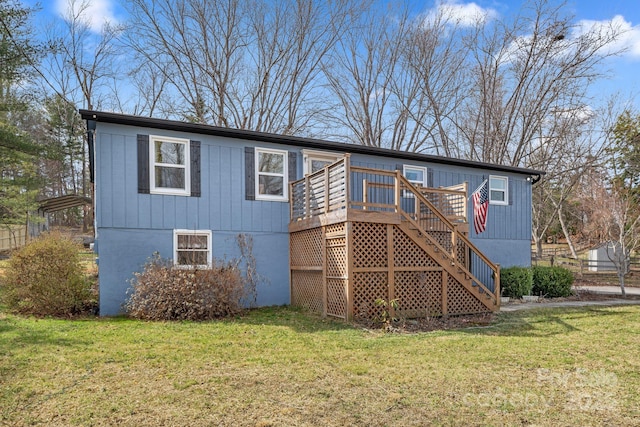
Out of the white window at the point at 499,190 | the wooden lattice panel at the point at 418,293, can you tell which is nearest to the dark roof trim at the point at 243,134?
the white window at the point at 499,190

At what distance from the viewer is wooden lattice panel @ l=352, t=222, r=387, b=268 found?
883cm

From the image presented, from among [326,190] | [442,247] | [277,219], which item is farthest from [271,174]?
[442,247]

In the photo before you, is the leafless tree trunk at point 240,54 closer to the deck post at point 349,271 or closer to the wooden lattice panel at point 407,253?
the wooden lattice panel at point 407,253

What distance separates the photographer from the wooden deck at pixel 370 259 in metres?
8.80

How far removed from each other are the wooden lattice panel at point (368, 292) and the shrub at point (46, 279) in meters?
5.71

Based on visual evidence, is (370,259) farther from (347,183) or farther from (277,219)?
(277,219)

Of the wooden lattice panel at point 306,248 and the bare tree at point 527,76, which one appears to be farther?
the bare tree at point 527,76

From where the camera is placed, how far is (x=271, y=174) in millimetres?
11109

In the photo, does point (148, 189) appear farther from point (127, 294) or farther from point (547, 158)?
point (547, 158)

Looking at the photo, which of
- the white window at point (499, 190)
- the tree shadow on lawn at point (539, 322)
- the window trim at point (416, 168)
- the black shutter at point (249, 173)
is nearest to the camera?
the tree shadow on lawn at point (539, 322)

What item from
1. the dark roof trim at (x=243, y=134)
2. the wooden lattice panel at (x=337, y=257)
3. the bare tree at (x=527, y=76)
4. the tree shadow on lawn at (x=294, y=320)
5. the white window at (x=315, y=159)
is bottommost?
the tree shadow on lawn at (x=294, y=320)

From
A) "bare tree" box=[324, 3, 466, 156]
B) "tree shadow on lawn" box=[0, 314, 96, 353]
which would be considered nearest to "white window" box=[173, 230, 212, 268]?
"tree shadow on lawn" box=[0, 314, 96, 353]

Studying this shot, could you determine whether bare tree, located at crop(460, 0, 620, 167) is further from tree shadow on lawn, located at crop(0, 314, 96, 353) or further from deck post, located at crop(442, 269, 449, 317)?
tree shadow on lawn, located at crop(0, 314, 96, 353)

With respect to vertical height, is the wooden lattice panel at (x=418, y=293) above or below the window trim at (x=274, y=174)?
below
